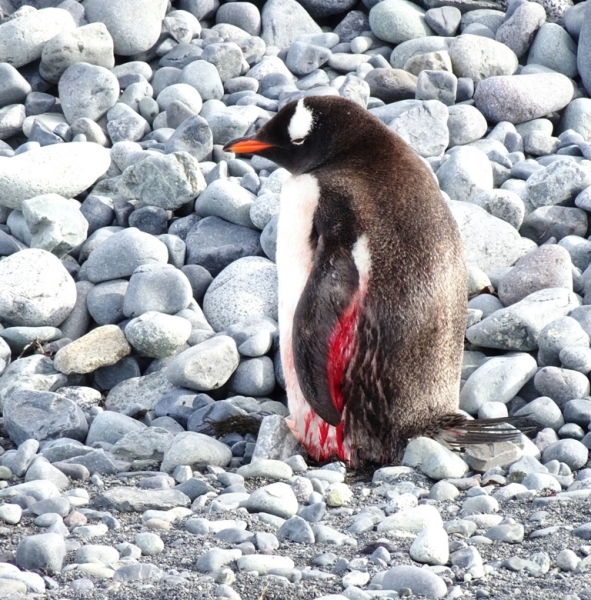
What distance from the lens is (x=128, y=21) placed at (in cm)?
705

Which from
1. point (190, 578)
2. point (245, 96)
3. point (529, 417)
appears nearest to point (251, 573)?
point (190, 578)

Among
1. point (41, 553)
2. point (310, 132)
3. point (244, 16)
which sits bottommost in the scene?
point (244, 16)

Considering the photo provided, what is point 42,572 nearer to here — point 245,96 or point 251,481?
point 251,481

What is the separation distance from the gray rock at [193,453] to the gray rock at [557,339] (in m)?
1.40

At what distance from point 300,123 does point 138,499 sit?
4.94 feet

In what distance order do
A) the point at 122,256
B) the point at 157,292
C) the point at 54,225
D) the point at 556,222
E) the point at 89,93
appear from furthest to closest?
the point at 89,93
the point at 556,222
the point at 54,225
the point at 122,256
the point at 157,292

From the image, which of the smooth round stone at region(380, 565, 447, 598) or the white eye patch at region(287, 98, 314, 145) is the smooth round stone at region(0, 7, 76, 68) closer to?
the white eye patch at region(287, 98, 314, 145)

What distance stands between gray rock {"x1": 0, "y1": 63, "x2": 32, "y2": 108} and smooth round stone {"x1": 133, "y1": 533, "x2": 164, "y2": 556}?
438 centimetres

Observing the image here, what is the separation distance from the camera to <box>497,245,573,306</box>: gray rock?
483 cm

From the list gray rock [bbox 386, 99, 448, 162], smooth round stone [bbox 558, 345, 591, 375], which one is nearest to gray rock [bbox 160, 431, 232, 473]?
smooth round stone [bbox 558, 345, 591, 375]

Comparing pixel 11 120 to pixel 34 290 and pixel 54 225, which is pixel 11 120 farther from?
pixel 34 290

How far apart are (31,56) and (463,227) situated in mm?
3135

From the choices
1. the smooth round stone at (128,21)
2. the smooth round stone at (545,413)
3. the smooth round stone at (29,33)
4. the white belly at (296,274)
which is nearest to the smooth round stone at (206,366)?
the white belly at (296,274)

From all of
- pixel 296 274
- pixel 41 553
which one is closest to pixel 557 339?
pixel 296 274
